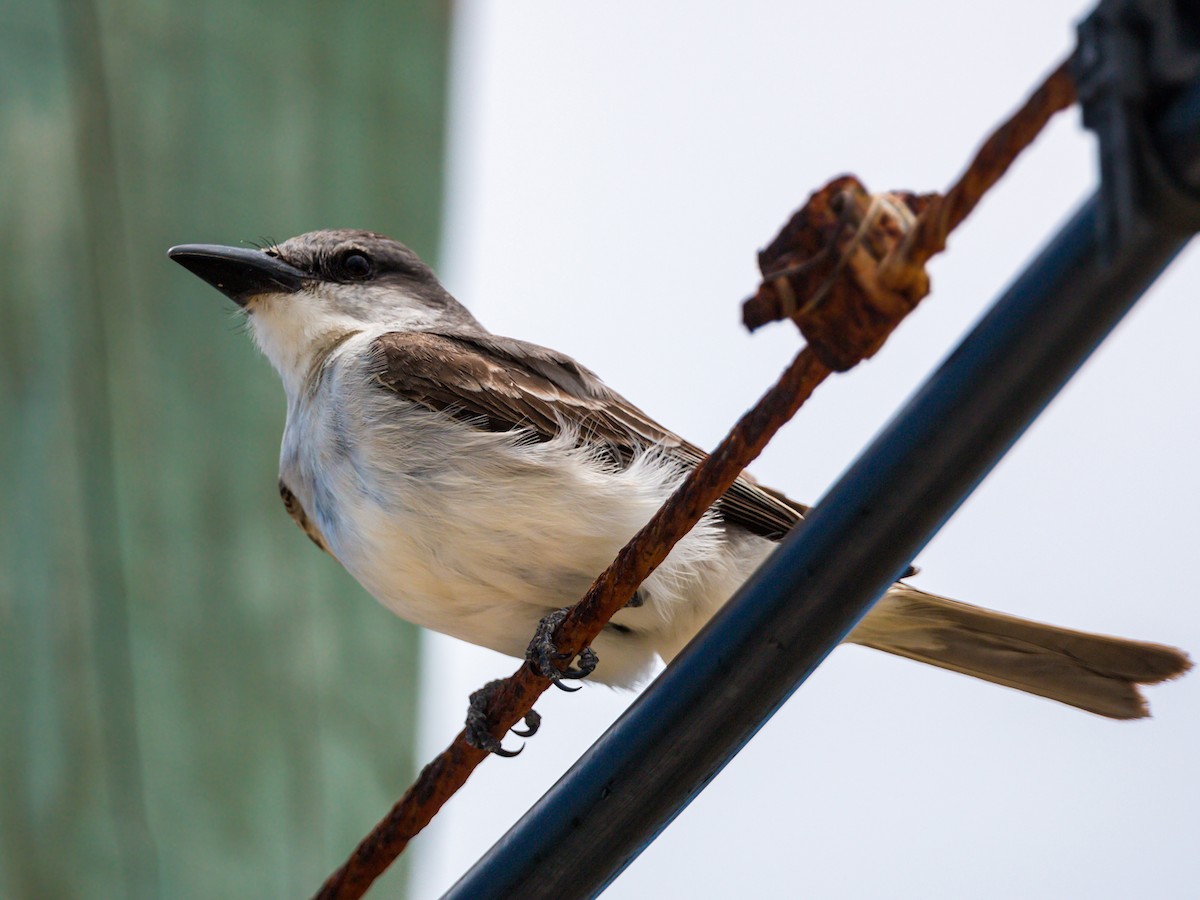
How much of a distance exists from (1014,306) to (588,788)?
91cm

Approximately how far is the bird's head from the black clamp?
296cm

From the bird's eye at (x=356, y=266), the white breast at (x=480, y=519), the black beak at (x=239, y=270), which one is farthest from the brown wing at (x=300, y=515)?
the bird's eye at (x=356, y=266)

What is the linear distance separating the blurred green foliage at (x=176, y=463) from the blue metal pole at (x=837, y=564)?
3.83 metres

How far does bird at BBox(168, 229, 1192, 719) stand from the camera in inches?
131

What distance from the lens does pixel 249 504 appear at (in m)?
6.42

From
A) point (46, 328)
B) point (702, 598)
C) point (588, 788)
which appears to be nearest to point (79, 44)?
point (46, 328)

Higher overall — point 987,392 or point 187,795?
point 987,392

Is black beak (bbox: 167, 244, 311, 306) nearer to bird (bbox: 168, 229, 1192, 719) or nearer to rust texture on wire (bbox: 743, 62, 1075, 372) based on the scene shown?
bird (bbox: 168, 229, 1192, 719)

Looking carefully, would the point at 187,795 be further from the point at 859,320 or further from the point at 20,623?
the point at 859,320

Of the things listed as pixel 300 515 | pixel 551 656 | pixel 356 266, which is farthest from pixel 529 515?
pixel 356 266

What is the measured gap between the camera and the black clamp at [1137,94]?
1200 mm

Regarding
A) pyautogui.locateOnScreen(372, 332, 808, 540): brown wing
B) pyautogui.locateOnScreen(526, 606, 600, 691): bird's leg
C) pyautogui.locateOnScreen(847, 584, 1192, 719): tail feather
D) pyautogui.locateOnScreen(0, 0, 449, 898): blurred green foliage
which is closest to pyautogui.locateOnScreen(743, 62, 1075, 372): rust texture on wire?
pyautogui.locateOnScreen(526, 606, 600, 691): bird's leg

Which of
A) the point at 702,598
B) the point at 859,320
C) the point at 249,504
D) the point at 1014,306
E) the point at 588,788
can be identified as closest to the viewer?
the point at 1014,306

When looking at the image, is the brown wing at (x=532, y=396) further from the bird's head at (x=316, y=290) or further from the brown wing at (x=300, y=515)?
the brown wing at (x=300, y=515)
